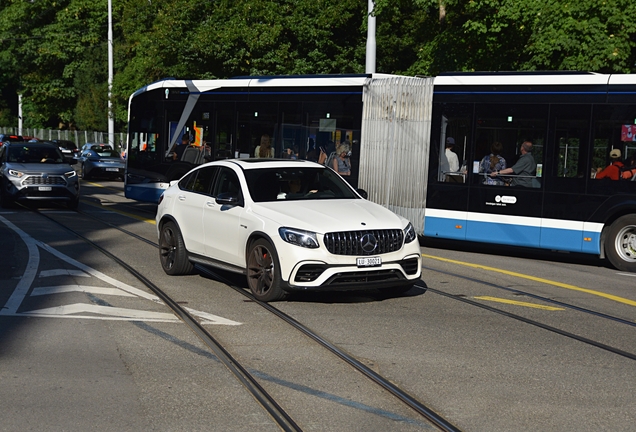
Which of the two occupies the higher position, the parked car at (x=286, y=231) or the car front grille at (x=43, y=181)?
the parked car at (x=286, y=231)

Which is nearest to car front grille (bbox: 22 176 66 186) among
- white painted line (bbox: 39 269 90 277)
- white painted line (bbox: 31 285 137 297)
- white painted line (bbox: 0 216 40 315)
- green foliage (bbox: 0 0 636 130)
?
white painted line (bbox: 0 216 40 315)

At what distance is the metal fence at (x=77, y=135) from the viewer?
208 ft

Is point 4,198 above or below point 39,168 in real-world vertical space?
below

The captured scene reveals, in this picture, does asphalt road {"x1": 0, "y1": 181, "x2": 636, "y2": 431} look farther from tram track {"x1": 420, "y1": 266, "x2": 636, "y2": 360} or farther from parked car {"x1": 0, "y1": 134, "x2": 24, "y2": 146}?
parked car {"x1": 0, "y1": 134, "x2": 24, "y2": 146}

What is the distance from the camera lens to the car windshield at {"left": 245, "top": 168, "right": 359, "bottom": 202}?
11.3m

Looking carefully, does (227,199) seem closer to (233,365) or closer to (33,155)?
(233,365)

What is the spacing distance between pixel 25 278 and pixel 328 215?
4.09 m

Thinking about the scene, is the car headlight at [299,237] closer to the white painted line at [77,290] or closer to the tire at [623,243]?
the white painted line at [77,290]

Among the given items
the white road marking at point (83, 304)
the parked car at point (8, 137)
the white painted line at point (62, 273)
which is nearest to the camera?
the white road marking at point (83, 304)

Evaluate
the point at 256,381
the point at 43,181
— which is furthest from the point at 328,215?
the point at 43,181

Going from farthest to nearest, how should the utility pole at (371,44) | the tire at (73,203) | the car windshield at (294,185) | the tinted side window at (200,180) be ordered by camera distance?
the utility pole at (371,44)
the tire at (73,203)
the tinted side window at (200,180)
the car windshield at (294,185)

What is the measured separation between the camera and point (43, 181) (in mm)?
23375

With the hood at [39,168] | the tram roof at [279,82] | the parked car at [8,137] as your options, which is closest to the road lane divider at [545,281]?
the tram roof at [279,82]

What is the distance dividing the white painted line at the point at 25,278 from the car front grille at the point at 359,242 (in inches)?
129
